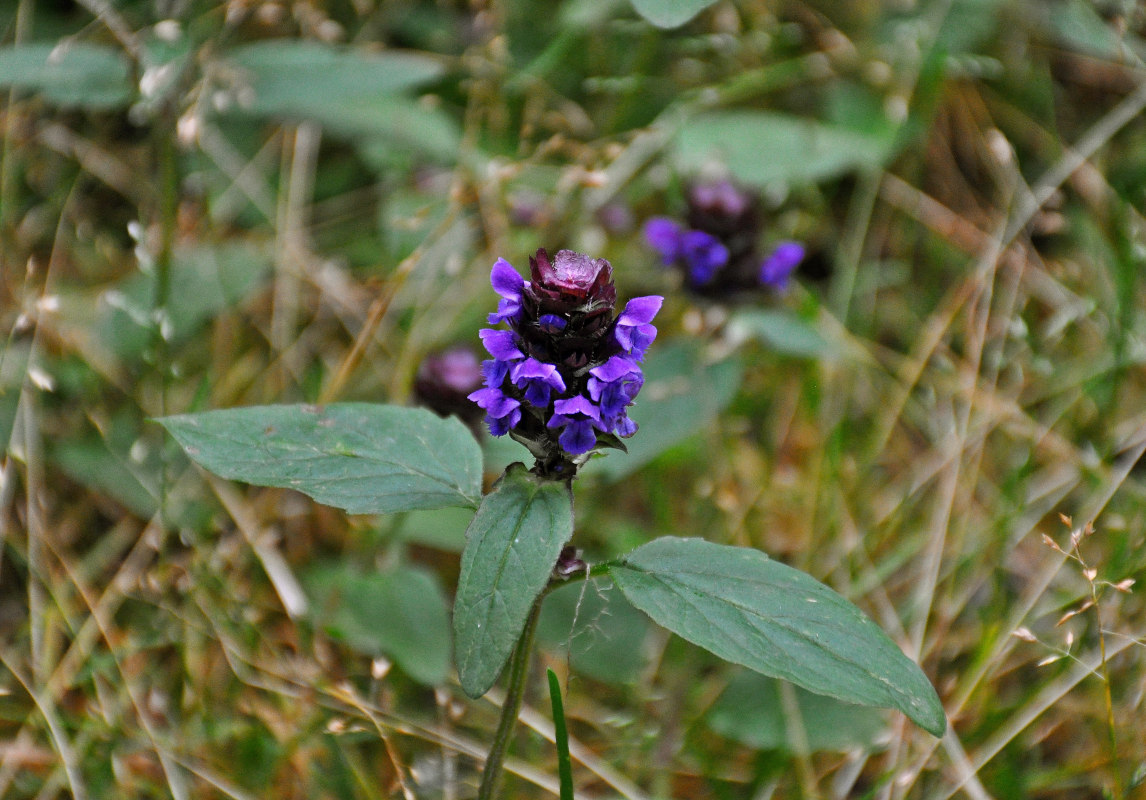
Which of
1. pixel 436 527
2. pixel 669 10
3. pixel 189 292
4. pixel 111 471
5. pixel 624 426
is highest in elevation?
pixel 669 10

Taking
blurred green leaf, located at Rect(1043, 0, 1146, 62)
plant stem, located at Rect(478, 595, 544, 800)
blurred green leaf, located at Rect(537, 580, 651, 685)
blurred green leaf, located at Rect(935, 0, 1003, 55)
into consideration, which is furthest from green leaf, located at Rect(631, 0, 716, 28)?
blurred green leaf, located at Rect(1043, 0, 1146, 62)

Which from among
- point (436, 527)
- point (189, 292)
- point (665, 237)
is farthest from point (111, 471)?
point (665, 237)

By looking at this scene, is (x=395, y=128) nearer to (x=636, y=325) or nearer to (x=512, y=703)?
(x=636, y=325)

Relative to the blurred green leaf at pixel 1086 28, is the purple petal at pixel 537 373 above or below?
above

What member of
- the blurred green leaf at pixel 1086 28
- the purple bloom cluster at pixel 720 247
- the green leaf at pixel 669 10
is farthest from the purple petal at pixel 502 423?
the blurred green leaf at pixel 1086 28

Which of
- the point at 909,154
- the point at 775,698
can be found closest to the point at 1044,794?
the point at 775,698

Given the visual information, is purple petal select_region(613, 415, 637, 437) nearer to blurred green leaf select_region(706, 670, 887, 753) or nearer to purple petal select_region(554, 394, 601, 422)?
purple petal select_region(554, 394, 601, 422)

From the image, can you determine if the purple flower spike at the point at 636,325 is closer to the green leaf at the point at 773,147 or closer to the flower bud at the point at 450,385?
the flower bud at the point at 450,385
